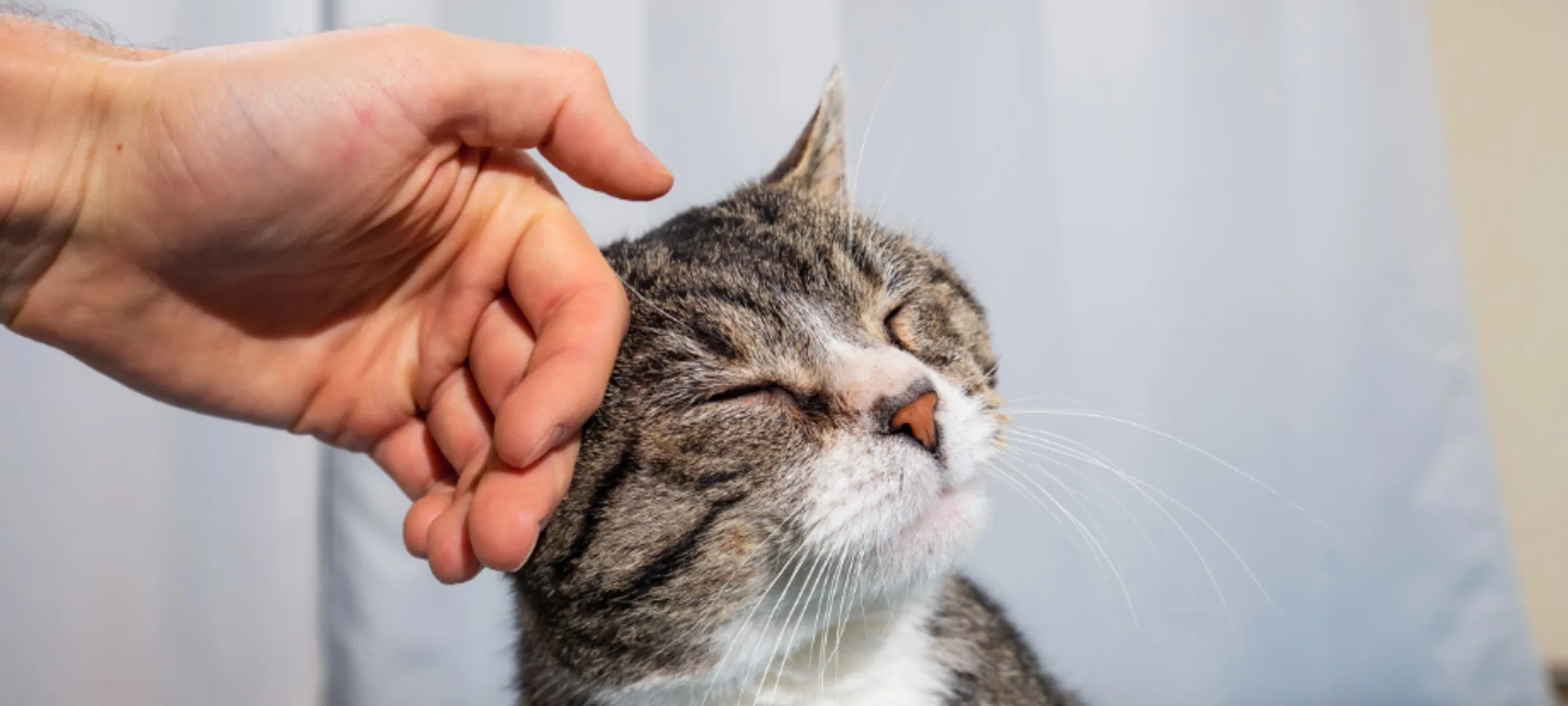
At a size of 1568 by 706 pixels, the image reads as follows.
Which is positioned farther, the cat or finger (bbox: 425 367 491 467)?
finger (bbox: 425 367 491 467)

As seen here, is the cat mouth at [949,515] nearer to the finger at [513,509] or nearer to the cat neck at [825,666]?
the cat neck at [825,666]

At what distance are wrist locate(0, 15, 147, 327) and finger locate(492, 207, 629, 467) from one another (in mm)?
459

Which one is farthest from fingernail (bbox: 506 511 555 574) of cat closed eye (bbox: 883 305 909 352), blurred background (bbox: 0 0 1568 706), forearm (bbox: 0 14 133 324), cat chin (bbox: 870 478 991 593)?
blurred background (bbox: 0 0 1568 706)

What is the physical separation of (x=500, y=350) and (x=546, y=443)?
239 millimetres

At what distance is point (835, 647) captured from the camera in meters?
1.16

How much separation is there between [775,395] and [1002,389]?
1.28 meters

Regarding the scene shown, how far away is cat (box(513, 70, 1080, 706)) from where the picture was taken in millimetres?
1060

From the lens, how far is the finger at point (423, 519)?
1.17m

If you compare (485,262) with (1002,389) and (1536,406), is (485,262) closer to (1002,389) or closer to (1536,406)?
(1002,389)

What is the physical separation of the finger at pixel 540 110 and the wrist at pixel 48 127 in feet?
1.14

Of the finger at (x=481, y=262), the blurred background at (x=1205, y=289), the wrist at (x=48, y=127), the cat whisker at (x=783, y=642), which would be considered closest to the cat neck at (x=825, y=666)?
the cat whisker at (x=783, y=642)

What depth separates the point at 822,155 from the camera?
4.98ft

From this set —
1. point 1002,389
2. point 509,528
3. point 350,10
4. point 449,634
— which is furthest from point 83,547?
point 1002,389

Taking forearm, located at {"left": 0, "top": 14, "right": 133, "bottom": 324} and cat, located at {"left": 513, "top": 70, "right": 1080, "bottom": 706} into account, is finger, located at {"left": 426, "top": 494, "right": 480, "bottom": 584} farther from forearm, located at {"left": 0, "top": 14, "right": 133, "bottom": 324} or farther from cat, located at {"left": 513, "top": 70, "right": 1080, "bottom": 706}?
forearm, located at {"left": 0, "top": 14, "right": 133, "bottom": 324}
